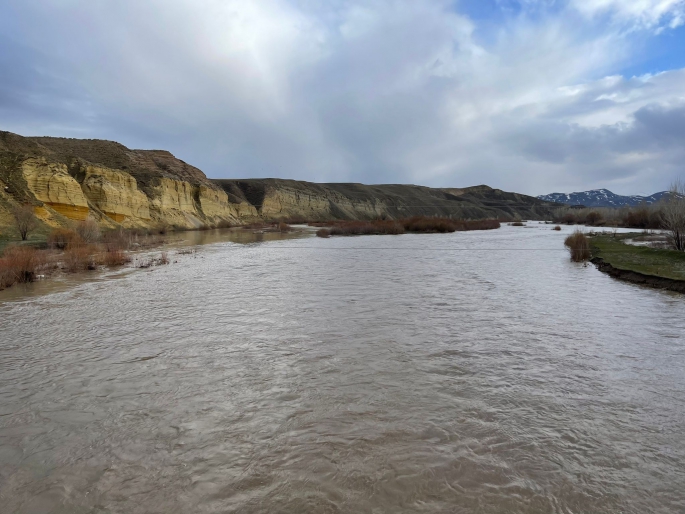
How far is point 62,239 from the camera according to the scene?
2375 centimetres

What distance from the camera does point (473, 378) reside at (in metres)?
6.54

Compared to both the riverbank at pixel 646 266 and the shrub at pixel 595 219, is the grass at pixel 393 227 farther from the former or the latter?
the riverbank at pixel 646 266

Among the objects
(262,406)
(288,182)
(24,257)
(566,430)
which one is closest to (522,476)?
(566,430)

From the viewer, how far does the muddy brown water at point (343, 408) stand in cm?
389

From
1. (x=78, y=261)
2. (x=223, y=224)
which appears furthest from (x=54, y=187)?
(x=223, y=224)

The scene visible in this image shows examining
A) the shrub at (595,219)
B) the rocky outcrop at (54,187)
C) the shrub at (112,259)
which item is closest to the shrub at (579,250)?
the shrub at (112,259)

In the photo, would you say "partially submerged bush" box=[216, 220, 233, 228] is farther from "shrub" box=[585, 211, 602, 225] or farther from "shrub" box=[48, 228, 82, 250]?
"shrub" box=[585, 211, 602, 225]

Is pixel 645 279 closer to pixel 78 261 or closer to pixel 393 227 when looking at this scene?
pixel 78 261

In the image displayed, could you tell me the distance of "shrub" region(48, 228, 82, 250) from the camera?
2281 cm

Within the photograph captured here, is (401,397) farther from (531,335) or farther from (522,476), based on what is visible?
(531,335)

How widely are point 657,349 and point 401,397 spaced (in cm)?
575

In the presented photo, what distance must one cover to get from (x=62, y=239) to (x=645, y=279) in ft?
95.3

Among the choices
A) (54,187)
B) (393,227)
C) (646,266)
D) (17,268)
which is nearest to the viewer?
(17,268)

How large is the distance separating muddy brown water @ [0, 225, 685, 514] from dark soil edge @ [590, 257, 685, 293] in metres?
3.04
